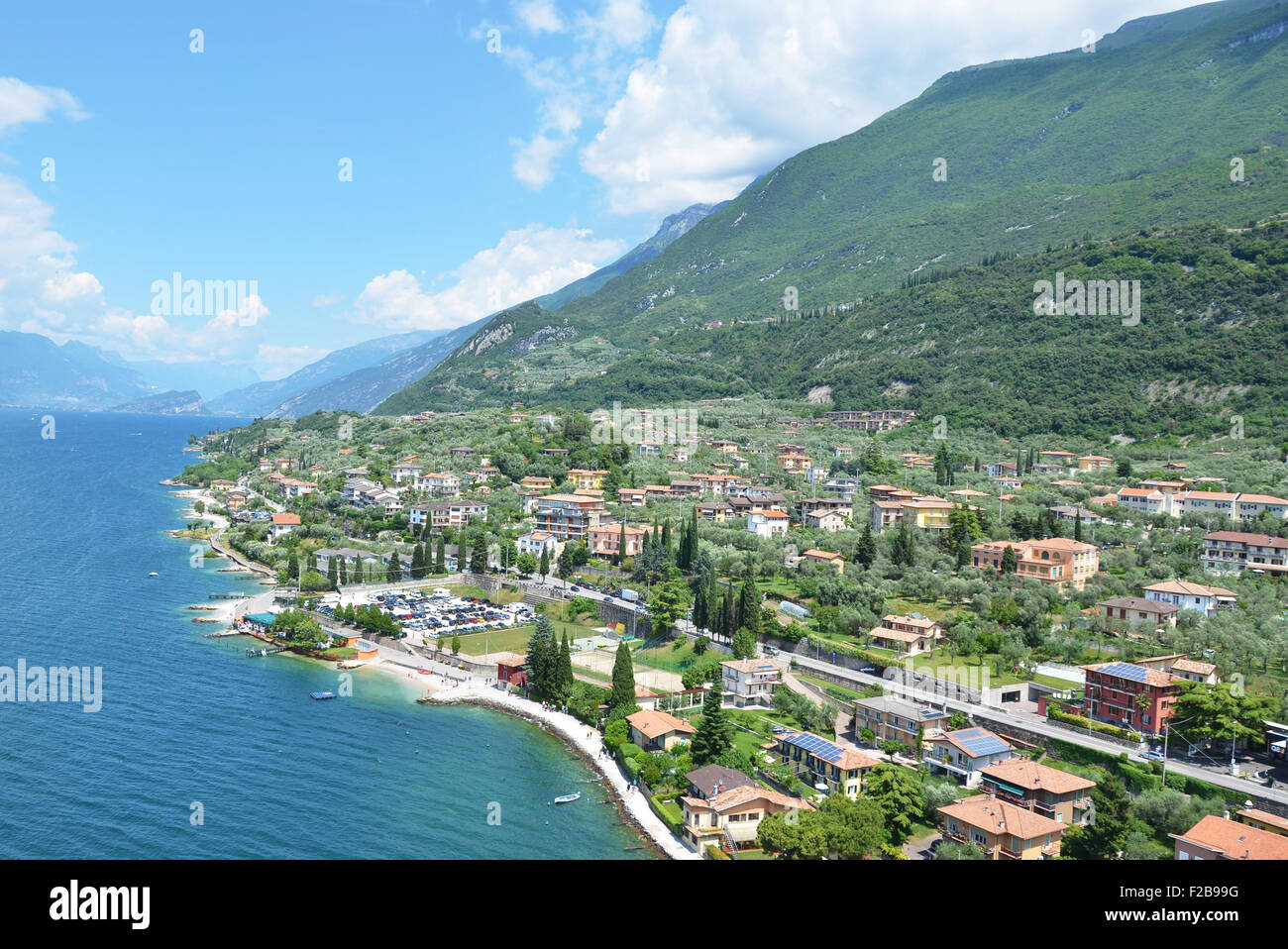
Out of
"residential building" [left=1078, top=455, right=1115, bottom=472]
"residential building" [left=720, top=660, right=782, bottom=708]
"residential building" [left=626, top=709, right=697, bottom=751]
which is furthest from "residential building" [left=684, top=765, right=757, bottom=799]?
"residential building" [left=1078, top=455, right=1115, bottom=472]

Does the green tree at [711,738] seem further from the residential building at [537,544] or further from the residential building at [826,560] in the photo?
the residential building at [537,544]

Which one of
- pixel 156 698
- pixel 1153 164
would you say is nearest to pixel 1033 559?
pixel 156 698

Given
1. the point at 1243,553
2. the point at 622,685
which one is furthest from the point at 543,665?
the point at 1243,553

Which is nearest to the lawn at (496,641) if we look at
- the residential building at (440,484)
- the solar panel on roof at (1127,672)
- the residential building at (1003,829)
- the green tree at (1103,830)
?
the residential building at (1003,829)

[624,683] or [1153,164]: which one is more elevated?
[1153,164]
